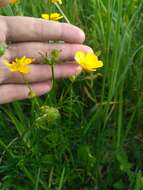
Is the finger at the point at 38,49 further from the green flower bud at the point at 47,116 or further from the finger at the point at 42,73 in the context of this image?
the green flower bud at the point at 47,116

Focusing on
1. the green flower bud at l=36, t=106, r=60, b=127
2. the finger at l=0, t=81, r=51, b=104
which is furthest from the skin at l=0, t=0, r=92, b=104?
the green flower bud at l=36, t=106, r=60, b=127

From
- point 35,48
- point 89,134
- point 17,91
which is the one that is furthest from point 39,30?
point 89,134

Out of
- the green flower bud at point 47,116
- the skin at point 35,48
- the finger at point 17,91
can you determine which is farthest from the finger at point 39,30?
the green flower bud at point 47,116

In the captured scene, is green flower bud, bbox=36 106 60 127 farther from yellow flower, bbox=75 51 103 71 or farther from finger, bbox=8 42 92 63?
finger, bbox=8 42 92 63

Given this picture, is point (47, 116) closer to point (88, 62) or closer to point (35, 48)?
point (88, 62)

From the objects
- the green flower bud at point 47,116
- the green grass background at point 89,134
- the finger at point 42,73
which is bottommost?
the green grass background at point 89,134

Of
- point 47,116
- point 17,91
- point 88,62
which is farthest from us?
point 17,91

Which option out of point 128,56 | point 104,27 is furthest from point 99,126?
point 104,27
